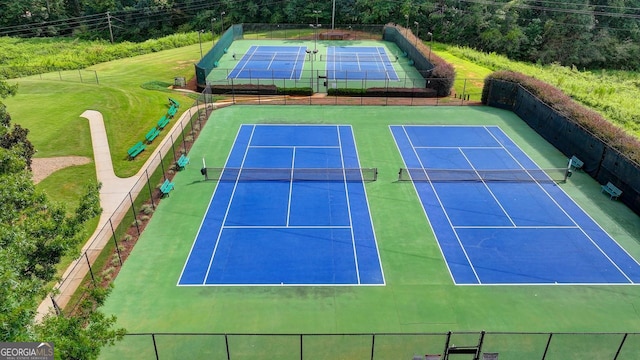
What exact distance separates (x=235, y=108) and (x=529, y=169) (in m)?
22.5

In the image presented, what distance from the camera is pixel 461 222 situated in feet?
69.0

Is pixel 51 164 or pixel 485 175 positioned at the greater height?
pixel 485 175

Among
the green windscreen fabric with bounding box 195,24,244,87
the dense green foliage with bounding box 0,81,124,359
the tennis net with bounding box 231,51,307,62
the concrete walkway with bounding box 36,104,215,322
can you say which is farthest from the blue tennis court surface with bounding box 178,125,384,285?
the tennis net with bounding box 231,51,307,62

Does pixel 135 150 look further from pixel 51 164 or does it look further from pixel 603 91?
pixel 603 91

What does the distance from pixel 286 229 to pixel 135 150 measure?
42.5 feet

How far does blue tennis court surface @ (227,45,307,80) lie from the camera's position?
1783 inches

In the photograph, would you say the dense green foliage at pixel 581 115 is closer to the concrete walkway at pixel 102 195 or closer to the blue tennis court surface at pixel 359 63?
the blue tennis court surface at pixel 359 63

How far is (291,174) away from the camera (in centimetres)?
2514

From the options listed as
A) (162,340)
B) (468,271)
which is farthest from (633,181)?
(162,340)

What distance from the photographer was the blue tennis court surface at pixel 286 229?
17688 millimetres

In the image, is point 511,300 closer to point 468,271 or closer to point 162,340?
point 468,271

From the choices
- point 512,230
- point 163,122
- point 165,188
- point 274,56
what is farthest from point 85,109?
point 512,230

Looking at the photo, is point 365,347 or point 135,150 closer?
point 365,347

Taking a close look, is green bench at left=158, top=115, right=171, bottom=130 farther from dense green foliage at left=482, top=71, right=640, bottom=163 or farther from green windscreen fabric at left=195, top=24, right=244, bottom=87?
dense green foliage at left=482, top=71, right=640, bottom=163
